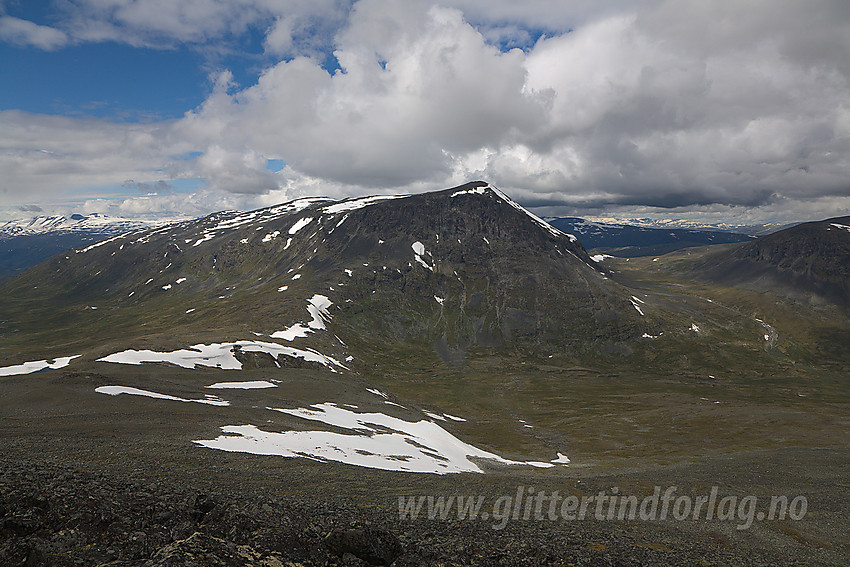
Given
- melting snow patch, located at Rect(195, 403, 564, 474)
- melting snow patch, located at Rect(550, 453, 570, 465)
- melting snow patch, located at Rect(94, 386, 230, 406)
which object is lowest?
melting snow patch, located at Rect(550, 453, 570, 465)

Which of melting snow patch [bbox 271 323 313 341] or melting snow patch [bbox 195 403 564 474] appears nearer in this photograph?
melting snow patch [bbox 195 403 564 474]

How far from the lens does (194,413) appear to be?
50750mm

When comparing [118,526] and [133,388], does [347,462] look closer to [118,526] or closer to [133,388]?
[118,526]

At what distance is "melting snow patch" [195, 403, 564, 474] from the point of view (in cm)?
4216

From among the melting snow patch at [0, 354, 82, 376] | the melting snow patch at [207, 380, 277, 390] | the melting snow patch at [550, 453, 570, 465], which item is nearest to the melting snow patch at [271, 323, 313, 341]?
the melting snow patch at [0, 354, 82, 376]

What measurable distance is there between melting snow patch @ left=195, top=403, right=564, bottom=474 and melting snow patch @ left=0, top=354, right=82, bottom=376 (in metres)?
64.6

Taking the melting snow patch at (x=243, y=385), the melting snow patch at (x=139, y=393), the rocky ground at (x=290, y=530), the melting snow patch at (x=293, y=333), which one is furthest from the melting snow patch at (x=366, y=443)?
the melting snow patch at (x=293, y=333)

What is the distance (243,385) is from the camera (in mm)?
78625

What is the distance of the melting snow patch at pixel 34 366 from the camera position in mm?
83625

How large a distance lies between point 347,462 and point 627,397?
5552 inches

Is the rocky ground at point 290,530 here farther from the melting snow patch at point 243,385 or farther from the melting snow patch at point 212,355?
the melting snow patch at point 212,355

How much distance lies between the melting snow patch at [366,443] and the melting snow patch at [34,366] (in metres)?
64.6

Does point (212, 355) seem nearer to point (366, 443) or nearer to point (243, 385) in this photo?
point (243, 385)

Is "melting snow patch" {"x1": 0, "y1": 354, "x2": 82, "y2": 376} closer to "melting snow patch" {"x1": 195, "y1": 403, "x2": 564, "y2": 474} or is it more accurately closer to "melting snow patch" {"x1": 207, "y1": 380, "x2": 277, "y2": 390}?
"melting snow patch" {"x1": 207, "y1": 380, "x2": 277, "y2": 390}
